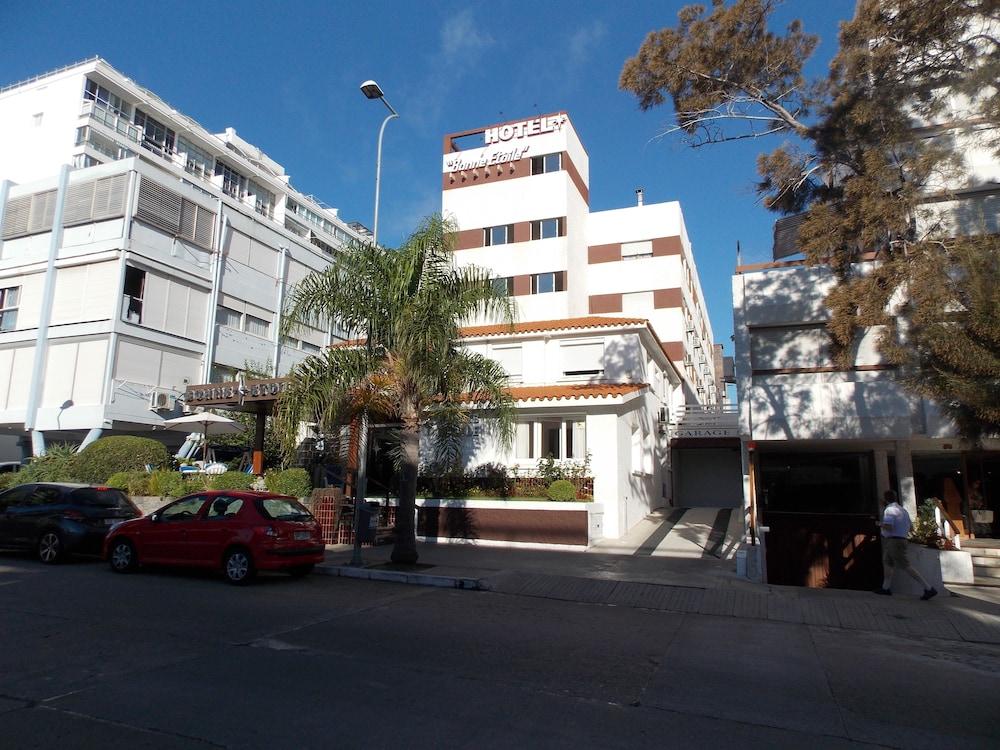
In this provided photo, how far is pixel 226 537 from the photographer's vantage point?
→ 1091cm

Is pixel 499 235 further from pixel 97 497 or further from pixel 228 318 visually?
pixel 97 497

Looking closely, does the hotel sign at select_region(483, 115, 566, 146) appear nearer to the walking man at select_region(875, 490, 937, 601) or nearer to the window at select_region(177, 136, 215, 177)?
the window at select_region(177, 136, 215, 177)

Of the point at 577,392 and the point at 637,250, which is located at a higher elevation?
the point at 637,250

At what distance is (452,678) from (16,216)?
32.2 m

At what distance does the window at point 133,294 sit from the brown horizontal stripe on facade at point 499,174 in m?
15.5

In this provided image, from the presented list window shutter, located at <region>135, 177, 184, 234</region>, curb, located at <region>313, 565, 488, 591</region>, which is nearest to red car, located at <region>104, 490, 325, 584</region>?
curb, located at <region>313, 565, 488, 591</region>

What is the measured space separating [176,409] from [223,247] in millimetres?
8191

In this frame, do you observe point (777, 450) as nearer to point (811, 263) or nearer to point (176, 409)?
point (811, 263)

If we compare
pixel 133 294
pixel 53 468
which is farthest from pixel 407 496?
pixel 133 294

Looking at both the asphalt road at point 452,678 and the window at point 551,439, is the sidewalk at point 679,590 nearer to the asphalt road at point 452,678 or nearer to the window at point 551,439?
the asphalt road at point 452,678

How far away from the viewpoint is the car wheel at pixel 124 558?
38.2 feet

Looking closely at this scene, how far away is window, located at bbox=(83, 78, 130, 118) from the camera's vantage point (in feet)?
110

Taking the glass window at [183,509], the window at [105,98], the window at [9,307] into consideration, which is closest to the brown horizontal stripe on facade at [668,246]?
the glass window at [183,509]

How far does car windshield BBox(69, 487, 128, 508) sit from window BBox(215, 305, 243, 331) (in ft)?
59.6
